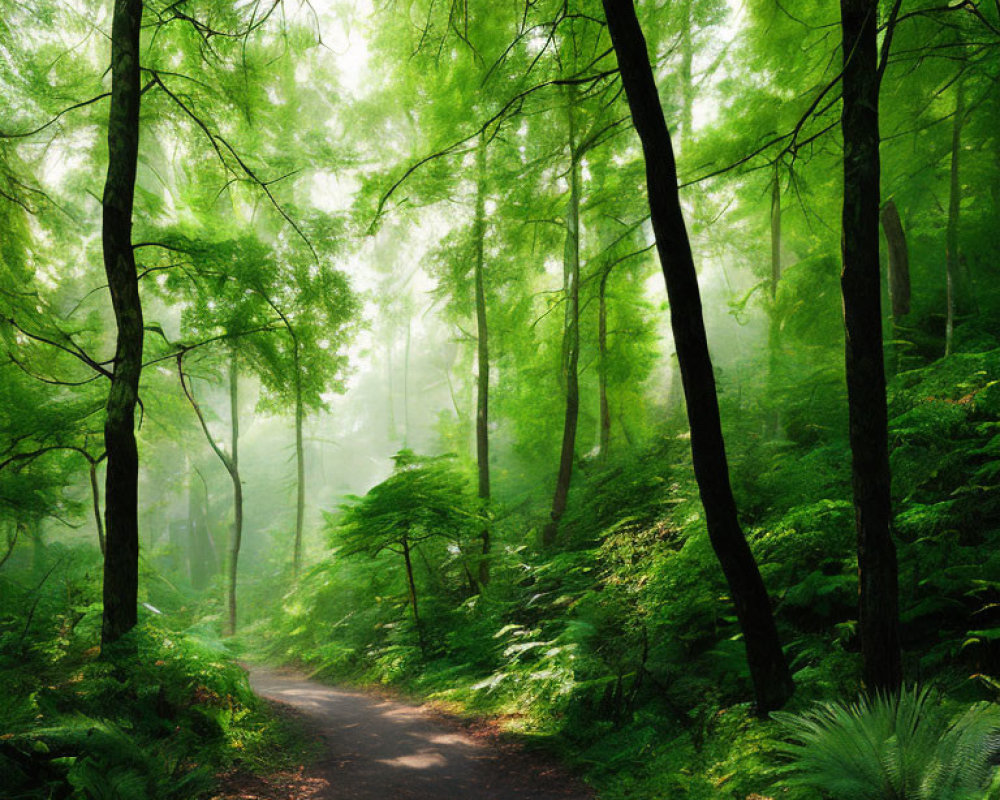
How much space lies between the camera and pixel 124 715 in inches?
171

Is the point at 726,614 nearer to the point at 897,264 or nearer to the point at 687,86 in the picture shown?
the point at 897,264

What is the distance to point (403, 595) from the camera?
11.3 metres

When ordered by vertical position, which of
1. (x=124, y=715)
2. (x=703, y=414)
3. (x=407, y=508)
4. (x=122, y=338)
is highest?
(x=122, y=338)

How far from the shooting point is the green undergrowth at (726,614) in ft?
11.1

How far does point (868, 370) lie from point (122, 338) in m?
6.57

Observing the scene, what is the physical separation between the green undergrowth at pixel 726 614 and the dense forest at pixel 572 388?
0.13 feet

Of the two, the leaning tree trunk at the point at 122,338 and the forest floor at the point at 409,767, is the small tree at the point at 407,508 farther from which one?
the leaning tree trunk at the point at 122,338

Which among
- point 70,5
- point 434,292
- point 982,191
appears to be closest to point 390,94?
point 434,292


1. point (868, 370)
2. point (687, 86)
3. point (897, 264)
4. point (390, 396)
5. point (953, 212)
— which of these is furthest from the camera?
point (390, 396)

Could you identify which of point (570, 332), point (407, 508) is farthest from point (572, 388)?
point (407, 508)

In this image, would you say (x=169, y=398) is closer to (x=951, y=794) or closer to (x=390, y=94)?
(x=390, y=94)

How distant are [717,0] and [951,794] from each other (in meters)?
11.2

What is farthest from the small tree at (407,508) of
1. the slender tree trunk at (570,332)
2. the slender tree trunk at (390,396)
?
the slender tree trunk at (390,396)

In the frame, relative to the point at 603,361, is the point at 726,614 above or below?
Answer: below
